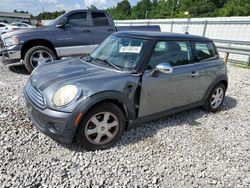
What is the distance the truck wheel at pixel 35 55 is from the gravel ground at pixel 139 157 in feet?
7.62

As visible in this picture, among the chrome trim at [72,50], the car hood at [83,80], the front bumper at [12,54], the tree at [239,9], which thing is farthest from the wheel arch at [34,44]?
the tree at [239,9]

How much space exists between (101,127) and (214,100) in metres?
2.80

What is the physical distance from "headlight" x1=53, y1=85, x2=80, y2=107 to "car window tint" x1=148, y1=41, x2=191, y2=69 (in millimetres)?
1206

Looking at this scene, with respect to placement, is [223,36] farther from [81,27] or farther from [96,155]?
[96,155]

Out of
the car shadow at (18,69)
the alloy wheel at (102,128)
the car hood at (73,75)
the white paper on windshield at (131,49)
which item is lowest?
the car shadow at (18,69)

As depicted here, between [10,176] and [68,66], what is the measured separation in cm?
173

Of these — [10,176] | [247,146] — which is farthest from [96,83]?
[247,146]

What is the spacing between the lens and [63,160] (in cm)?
285

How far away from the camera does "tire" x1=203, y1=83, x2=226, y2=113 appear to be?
181 inches

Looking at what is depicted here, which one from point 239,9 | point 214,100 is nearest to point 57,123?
point 214,100

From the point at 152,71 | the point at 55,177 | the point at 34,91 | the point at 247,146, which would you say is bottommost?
the point at 247,146

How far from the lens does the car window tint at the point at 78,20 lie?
6988 mm

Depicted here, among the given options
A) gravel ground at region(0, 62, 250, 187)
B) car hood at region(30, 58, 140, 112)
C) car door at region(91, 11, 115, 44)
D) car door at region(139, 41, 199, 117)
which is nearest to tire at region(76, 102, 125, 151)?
gravel ground at region(0, 62, 250, 187)

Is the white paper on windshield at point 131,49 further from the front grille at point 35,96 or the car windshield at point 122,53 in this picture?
the front grille at point 35,96
